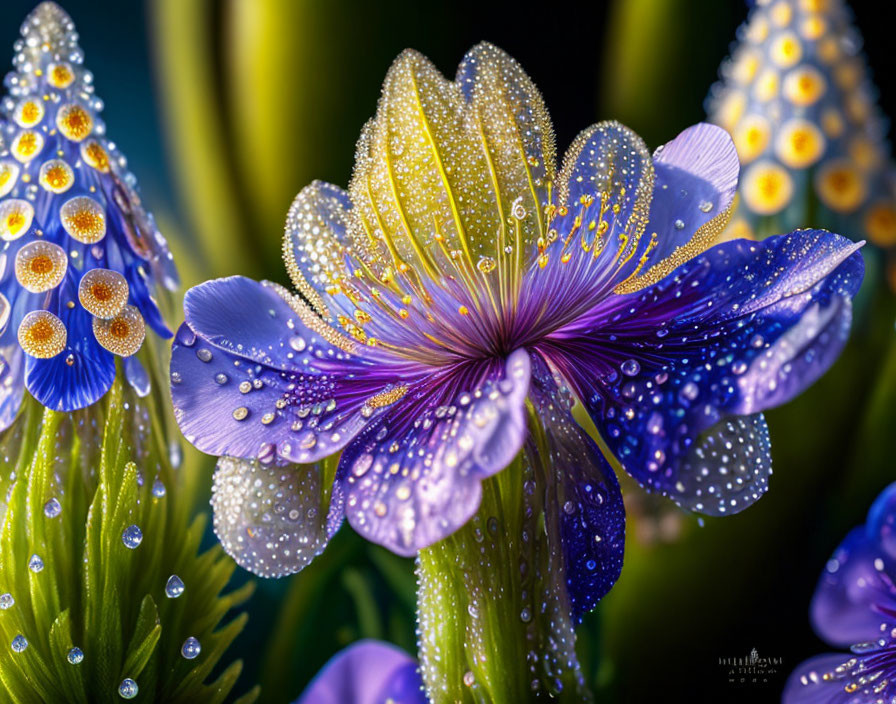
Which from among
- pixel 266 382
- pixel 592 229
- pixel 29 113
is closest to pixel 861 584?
pixel 592 229

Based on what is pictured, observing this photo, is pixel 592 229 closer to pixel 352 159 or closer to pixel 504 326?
pixel 504 326

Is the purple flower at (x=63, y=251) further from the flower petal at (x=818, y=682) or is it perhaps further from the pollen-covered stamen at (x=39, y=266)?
the flower petal at (x=818, y=682)

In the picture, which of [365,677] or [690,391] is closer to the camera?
[690,391]

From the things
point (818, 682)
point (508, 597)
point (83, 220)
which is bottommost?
point (818, 682)

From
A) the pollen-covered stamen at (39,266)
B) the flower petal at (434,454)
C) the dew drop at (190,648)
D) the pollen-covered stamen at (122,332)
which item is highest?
the pollen-covered stamen at (39,266)

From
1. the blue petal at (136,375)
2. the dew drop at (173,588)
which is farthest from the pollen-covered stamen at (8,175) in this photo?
the dew drop at (173,588)

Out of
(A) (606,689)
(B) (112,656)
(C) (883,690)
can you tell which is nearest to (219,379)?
(B) (112,656)
